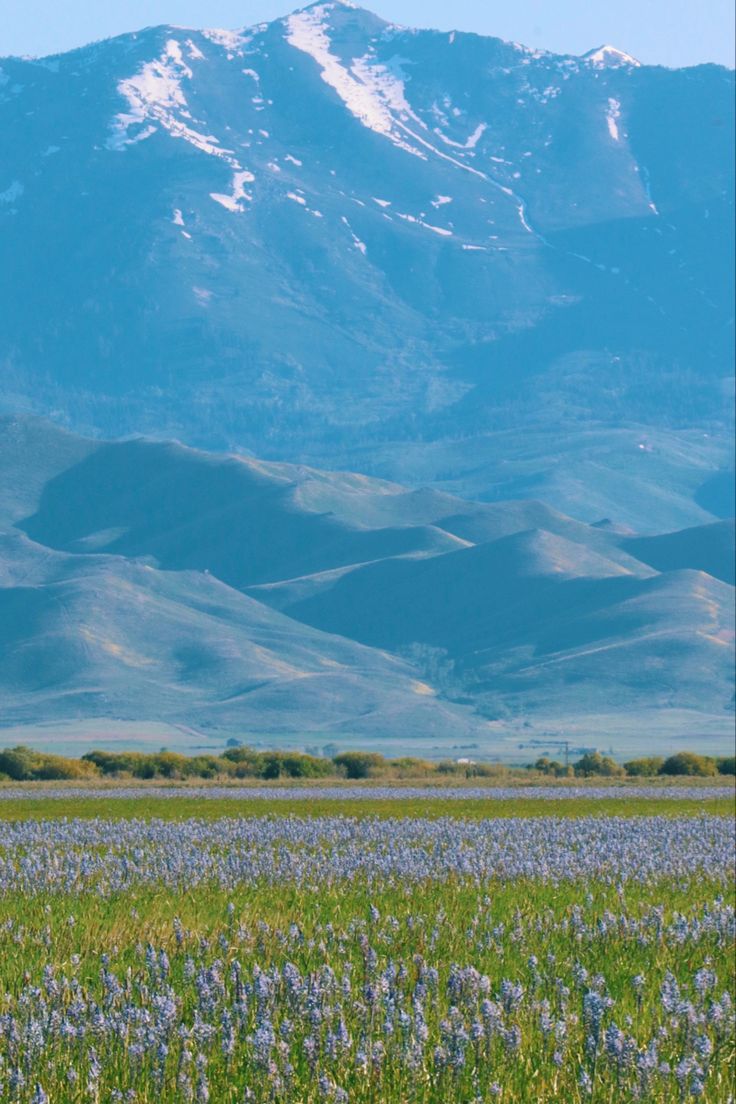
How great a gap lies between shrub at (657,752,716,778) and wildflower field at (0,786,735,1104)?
54.4 metres

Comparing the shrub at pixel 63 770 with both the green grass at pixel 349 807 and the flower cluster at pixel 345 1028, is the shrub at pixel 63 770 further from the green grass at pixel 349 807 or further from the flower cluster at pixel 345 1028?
the flower cluster at pixel 345 1028

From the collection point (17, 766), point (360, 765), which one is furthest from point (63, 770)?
point (360, 765)

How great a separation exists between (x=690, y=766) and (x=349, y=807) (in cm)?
4415

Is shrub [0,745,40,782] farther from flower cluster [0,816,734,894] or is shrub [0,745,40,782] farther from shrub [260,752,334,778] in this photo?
flower cluster [0,816,734,894]

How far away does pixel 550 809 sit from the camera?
48156 millimetres

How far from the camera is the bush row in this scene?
76.6 m

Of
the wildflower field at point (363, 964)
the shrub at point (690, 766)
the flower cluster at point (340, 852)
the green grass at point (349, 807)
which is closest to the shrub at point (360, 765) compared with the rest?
the shrub at point (690, 766)

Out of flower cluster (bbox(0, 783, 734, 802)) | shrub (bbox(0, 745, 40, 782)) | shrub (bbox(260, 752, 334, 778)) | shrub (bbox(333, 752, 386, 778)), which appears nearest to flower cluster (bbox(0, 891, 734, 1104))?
flower cluster (bbox(0, 783, 734, 802))

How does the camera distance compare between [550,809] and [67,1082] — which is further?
[550,809]

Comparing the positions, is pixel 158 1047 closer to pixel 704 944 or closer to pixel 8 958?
pixel 8 958

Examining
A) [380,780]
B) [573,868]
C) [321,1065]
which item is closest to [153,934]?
[321,1065]

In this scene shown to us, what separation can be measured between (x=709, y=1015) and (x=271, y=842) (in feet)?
51.9

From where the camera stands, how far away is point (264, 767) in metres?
81.6

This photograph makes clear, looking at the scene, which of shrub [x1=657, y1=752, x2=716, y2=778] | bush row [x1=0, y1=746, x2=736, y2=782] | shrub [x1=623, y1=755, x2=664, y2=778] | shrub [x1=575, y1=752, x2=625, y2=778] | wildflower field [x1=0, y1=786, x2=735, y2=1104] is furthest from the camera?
shrub [x1=575, y1=752, x2=625, y2=778]
